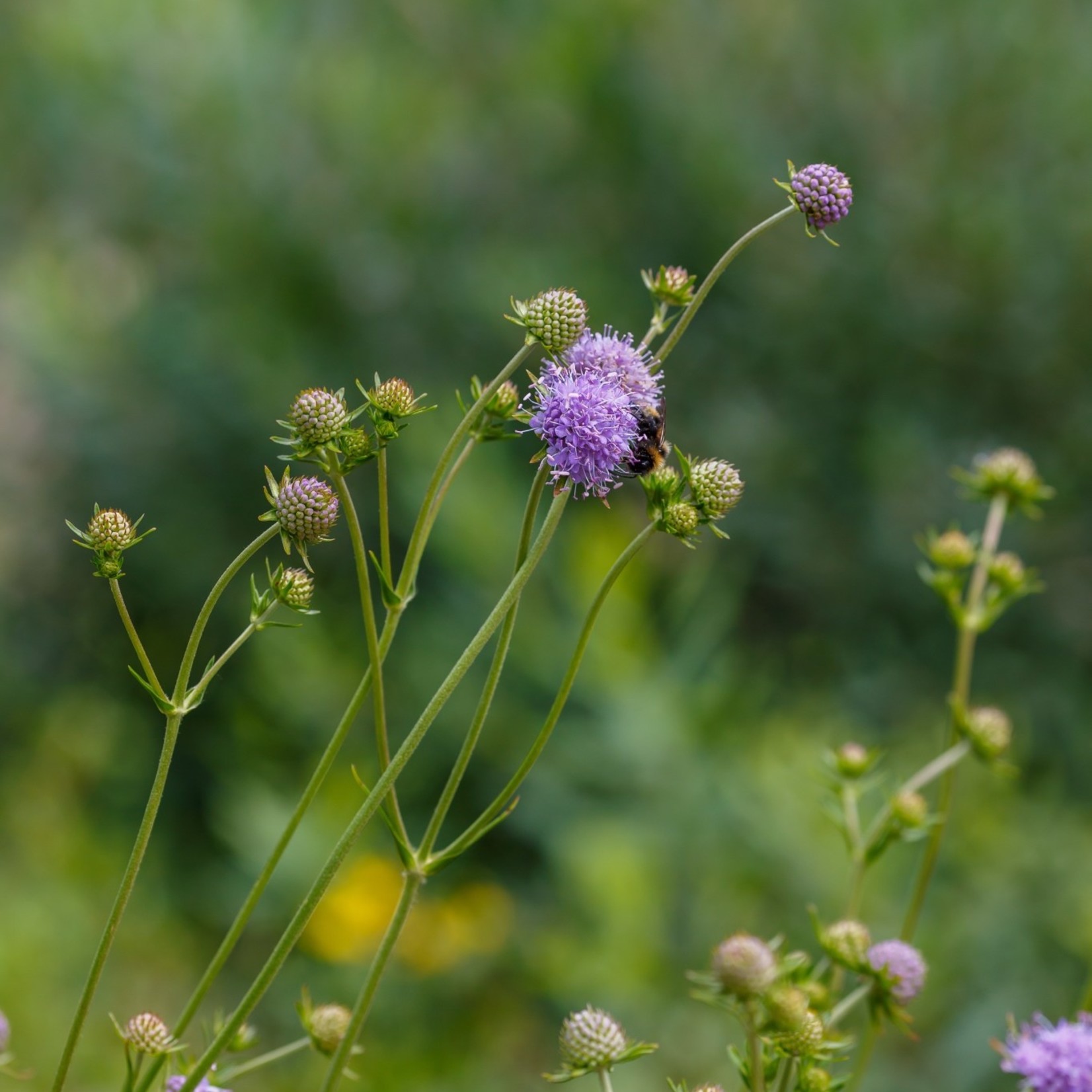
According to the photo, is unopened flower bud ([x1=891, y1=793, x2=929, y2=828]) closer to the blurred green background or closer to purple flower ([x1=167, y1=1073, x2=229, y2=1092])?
purple flower ([x1=167, y1=1073, x2=229, y2=1092])

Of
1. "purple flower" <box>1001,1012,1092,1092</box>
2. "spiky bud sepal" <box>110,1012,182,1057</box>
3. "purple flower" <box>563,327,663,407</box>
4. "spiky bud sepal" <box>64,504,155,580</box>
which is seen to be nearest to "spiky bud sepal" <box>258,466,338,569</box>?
"spiky bud sepal" <box>64,504,155,580</box>

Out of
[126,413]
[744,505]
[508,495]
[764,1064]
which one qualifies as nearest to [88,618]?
[126,413]

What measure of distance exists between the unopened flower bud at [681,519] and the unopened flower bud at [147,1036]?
1.65 feet

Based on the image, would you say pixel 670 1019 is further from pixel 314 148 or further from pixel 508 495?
pixel 314 148

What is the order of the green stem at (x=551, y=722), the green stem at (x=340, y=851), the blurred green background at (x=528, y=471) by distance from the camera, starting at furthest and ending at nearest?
the blurred green background at (x=528, y=471) < the green stem at (x=551, y=722) < the green stem at (x=340, y=851)

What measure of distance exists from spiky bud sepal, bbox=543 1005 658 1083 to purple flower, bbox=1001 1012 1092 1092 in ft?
1.04

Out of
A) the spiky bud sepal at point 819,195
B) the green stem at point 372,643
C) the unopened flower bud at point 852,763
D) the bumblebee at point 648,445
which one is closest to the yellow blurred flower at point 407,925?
the unopened flower bud at point 852,763

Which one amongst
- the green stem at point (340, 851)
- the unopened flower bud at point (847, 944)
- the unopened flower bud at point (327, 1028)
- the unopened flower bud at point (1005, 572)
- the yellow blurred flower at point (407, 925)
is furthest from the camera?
the yellow blurred flower at point (407, 925)

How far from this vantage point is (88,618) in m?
4.98

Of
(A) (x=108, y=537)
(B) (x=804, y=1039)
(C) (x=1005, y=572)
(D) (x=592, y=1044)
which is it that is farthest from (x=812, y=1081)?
(C) (x=1005, y=572)

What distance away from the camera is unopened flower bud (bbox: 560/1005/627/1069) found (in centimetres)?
95

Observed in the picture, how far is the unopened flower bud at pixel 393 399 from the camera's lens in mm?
963

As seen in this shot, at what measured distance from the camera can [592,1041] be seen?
3.16 feet

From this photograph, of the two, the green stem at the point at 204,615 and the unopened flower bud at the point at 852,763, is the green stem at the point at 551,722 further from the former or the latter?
the unopened flower bud at the point at 852,763
